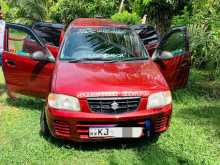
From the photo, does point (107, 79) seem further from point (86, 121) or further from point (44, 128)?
point (44, 128)

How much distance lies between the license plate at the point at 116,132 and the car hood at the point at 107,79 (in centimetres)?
43

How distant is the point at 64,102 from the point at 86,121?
1.22 ft

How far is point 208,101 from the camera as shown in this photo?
9250mm

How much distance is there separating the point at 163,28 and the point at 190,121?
957 cm

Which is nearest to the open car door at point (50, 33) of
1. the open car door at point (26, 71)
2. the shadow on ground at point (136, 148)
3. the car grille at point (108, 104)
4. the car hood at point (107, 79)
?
the open car door at point (26, 71)

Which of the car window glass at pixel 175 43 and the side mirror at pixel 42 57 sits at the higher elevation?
the side mirror at pixel 42 57

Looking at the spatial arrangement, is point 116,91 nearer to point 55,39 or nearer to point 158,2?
point 55,39

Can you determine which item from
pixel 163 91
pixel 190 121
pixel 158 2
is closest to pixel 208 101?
pixel 190 121

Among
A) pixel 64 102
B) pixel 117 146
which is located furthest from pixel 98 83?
pixel 117 146

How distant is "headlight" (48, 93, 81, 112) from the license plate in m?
0.35

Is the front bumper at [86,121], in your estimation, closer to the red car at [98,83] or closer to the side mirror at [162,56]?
the red car at [98,83]

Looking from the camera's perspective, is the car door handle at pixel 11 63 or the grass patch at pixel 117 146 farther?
the car door handle at pixel 11 63

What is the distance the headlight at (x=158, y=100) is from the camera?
602 cm

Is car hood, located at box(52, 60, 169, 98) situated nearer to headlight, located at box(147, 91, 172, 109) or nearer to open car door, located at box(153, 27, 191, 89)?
headlight, located at box(147, 91, 172, 109)
